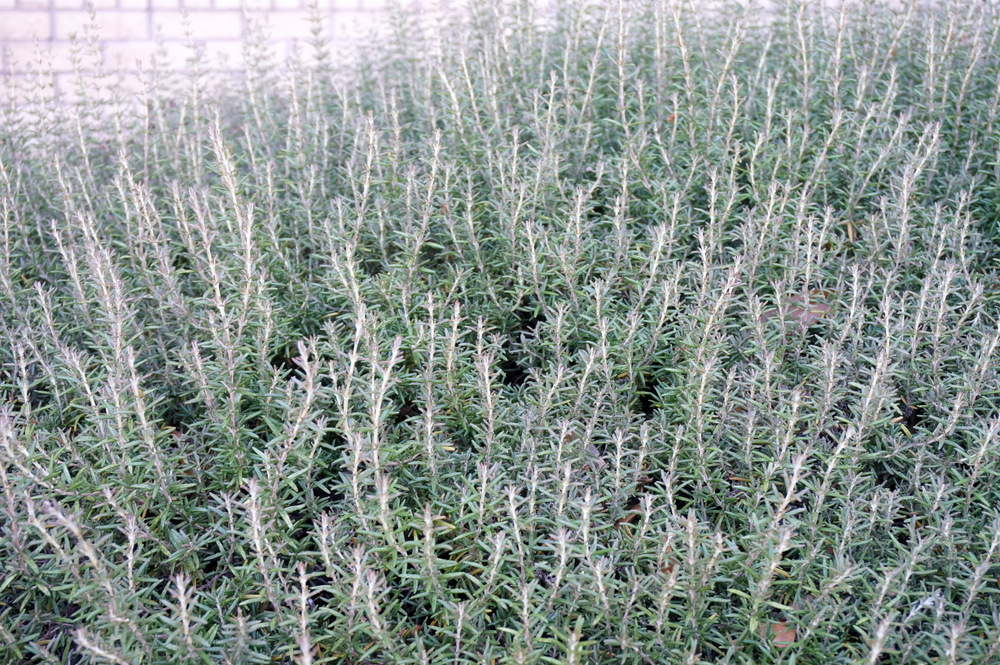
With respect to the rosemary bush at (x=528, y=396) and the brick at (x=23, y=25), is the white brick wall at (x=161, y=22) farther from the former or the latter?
the rosemary bush at (x=528, y=396)

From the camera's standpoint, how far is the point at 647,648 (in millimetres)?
1856

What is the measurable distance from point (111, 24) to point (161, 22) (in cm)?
53

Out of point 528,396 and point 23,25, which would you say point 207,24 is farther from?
point 528,396

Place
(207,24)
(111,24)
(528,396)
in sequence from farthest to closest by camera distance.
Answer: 1. (207,24)
2. (111,24)
3. (528,396)

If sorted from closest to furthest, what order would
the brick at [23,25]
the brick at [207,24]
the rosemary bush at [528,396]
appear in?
the rosemary bush at [528,396], the brick at [23,25], the brick at [207,24]

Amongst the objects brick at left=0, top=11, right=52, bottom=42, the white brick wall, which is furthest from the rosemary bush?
brick at left=0, top=11, right=52, bottom=42

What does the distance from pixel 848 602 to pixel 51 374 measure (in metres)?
2.31

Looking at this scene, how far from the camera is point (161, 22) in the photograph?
6863 mm

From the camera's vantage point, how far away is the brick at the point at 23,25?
6.78 meters

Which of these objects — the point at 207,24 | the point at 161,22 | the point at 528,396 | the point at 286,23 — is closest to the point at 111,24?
the point at 161,22

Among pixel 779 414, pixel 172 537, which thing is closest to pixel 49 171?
pixel 172 537

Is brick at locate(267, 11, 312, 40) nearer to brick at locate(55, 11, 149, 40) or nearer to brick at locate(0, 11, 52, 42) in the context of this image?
brick at locate(55, 11, 149, 40)

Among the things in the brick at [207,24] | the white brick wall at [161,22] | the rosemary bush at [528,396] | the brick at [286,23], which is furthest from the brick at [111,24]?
the rosemary bush at [528,396]

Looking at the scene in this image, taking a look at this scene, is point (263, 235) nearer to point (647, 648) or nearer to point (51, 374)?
point (51, 374)
